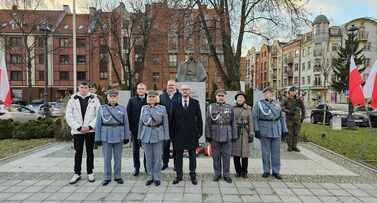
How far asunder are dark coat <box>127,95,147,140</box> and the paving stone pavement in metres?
1.09

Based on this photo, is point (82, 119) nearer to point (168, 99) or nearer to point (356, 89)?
point (168, 99)

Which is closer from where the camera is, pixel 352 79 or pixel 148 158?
pixel 148 158

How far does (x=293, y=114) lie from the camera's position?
11.2 m

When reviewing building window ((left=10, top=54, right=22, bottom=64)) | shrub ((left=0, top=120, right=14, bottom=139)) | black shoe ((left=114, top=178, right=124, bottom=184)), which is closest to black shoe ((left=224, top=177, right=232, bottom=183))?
black shoe ((left=114, top=178, right=124, bottom=184))

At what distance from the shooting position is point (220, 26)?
18.3 meters

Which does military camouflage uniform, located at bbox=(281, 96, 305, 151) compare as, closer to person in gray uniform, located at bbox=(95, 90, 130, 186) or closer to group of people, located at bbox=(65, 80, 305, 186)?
group of people, located at bbox=(65, 80, 305, 186)

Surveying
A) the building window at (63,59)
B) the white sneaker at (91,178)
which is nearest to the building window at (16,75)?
the building window at (63,59)

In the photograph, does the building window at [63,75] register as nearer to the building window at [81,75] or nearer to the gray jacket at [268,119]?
the building window at [81,75]

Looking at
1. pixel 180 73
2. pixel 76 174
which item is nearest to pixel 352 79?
pixel 180 73

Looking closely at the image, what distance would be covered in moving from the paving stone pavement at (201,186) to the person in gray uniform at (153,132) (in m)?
0.34

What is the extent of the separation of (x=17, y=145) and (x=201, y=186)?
891 cm

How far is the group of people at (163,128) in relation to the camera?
22.2 feet

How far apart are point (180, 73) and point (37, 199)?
20.5ft

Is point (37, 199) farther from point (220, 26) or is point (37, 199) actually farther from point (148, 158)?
point (220, 26)
